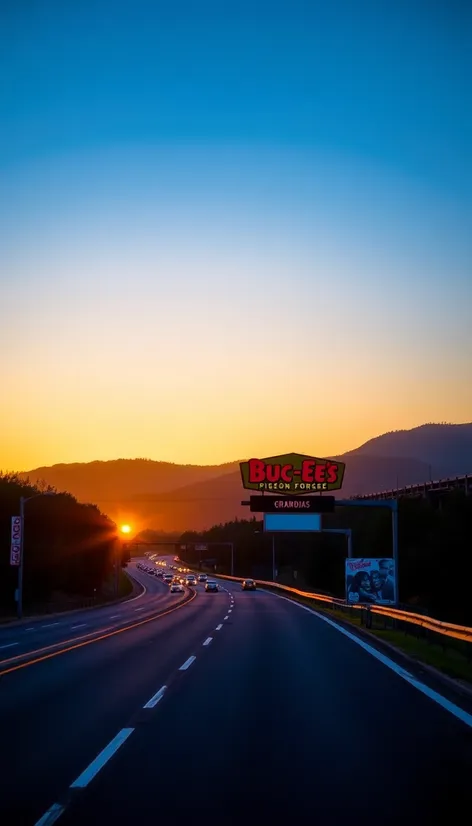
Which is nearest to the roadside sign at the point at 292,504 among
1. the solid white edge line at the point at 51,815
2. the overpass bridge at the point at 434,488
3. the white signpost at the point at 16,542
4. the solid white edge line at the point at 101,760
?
the white signpost at the point at 16,542

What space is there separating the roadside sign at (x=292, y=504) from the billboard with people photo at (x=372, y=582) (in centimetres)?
363

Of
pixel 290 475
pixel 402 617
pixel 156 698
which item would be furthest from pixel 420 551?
pixel 156 698

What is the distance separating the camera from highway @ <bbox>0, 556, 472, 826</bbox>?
7121 millimetres

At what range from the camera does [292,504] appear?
1770 inches

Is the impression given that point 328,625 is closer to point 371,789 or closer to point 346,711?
point 346,711

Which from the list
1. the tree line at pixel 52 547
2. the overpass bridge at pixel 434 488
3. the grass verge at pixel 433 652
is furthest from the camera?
the overpass bridge at pixel 434 488

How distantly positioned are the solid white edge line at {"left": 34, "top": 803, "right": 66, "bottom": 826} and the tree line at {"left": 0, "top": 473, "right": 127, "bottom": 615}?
45.6 m

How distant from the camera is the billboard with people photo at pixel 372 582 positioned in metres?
43.6

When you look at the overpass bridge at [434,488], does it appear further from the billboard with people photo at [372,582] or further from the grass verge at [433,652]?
the grass verge at [433,652]

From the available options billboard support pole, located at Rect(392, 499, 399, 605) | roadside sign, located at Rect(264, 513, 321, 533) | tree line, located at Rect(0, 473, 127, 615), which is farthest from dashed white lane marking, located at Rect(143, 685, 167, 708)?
tree line, located at Rect(0, 473, 127, 615)

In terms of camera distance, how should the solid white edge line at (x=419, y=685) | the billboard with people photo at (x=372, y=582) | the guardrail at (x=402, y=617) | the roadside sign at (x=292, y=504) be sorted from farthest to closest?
the roadside sign at (x=292, y=504), the billboard with people photo at (x=372, y=582), the guardrail at (x=402, y=617), the solid white edge line at (x=419, y=685)

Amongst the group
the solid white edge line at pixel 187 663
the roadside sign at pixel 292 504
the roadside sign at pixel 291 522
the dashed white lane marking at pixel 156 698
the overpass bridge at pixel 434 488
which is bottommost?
the solid white edge line at pixel 187 663

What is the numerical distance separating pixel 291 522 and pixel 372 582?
6.87 m

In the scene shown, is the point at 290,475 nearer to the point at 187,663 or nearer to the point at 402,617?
the point at 402,617
